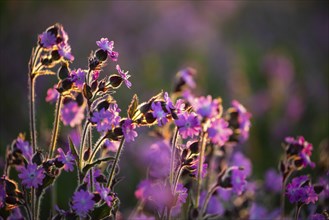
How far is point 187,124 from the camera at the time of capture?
138cm

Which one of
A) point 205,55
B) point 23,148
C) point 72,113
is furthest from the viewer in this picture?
point 205,55

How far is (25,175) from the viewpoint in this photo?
53.4 inches

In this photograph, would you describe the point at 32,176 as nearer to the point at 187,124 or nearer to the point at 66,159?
the point at 66,159

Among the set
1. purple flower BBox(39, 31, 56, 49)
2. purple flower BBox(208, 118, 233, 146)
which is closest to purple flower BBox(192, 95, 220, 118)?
purple flower BBox(208, 118, 233, 146)

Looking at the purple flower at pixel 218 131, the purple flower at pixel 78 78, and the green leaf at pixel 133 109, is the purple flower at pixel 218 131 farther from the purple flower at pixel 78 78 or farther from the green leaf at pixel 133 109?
the purple flower at pixel 78 78

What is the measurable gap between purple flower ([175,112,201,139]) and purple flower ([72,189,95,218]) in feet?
0.95

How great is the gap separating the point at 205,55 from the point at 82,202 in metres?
4.55

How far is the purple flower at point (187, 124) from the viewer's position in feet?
4.50

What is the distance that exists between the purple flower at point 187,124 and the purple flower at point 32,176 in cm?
38

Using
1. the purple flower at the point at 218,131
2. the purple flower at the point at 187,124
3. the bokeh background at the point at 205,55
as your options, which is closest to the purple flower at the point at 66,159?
the purple flower at the point at 187,124

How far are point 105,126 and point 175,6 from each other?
682 centimetres

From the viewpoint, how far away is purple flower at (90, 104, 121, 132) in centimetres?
134

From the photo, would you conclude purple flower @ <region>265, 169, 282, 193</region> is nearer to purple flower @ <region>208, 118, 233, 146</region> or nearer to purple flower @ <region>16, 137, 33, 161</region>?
purple flower @ <region>208, 118, 233, 146</region>

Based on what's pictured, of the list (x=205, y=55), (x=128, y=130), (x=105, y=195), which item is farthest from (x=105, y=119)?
(x=205, y=55)
